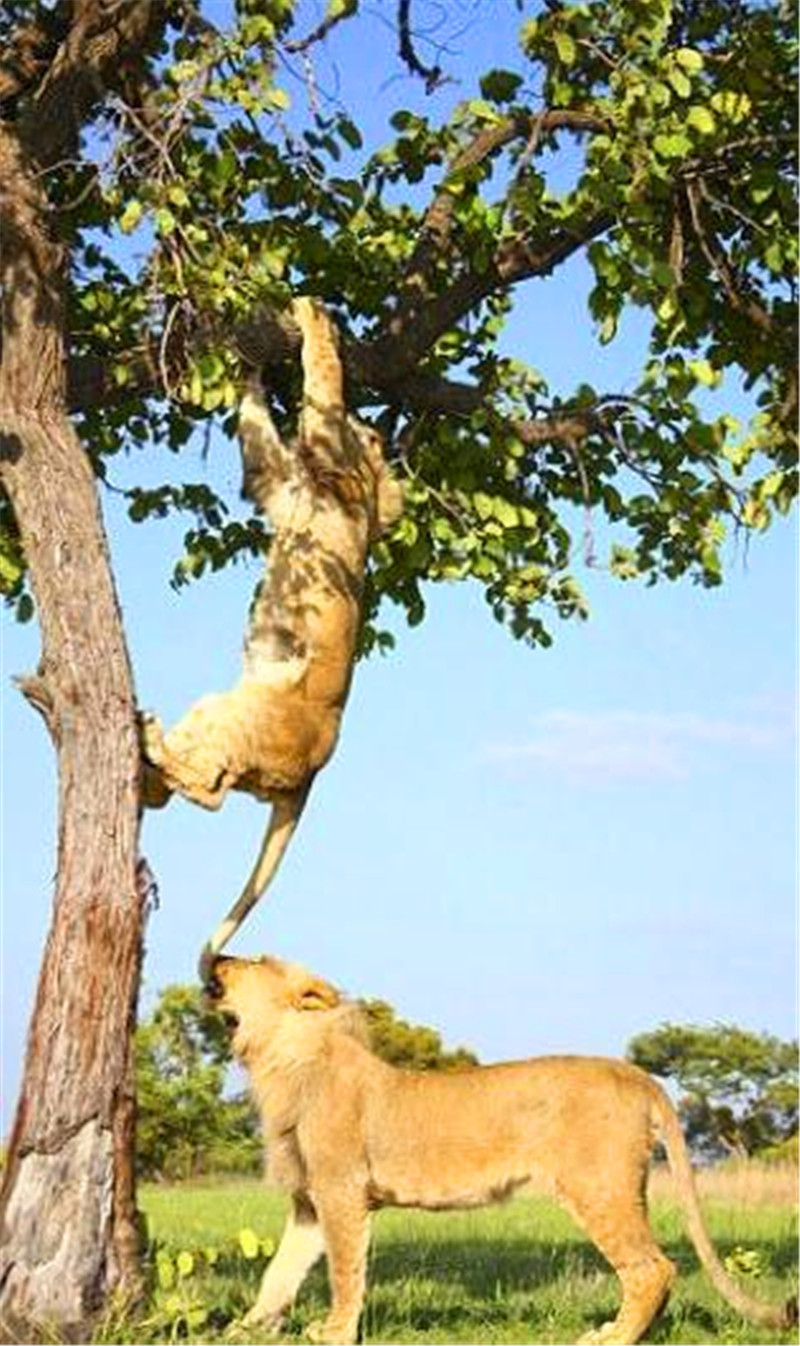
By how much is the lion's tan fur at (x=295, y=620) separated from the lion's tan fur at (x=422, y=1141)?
2.00ft

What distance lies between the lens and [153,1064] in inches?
1109

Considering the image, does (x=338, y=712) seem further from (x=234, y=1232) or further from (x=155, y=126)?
(x=234, y=1232)

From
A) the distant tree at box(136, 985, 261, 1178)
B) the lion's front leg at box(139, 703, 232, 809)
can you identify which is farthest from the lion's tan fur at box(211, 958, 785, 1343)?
the distant tree at box(136, 985, 261, 1178)

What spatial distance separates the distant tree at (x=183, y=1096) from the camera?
27.8m

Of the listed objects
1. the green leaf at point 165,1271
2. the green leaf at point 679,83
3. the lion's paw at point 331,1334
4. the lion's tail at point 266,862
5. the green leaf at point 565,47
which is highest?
the green leaf at point 565,47

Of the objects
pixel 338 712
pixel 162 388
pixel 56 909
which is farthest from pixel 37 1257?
pixel 162 388

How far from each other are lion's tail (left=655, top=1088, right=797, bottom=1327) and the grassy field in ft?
0.39

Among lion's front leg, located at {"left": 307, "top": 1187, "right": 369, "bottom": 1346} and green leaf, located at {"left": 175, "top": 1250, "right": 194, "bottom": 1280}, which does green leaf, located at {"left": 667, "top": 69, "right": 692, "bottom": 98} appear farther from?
green leaf, located at {"left": 175, "top": 1250, "right": 194, "bottom": 1280}

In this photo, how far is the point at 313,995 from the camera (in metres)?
9.80

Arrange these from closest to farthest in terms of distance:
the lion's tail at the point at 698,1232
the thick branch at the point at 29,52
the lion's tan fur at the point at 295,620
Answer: the lion's tail at the point at 698,1232 → the lion's tan fur at the point at 295,620 → the thick branch at the point at 29,52

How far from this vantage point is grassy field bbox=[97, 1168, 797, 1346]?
370 inches

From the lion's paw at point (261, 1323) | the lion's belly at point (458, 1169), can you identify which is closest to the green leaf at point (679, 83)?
the lion's belly at point (458, 1169)

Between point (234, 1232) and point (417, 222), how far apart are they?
7934 millimetres

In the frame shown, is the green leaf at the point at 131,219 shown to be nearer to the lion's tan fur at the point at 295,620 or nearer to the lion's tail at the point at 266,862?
the lion's tan fur at the point at 295,620
